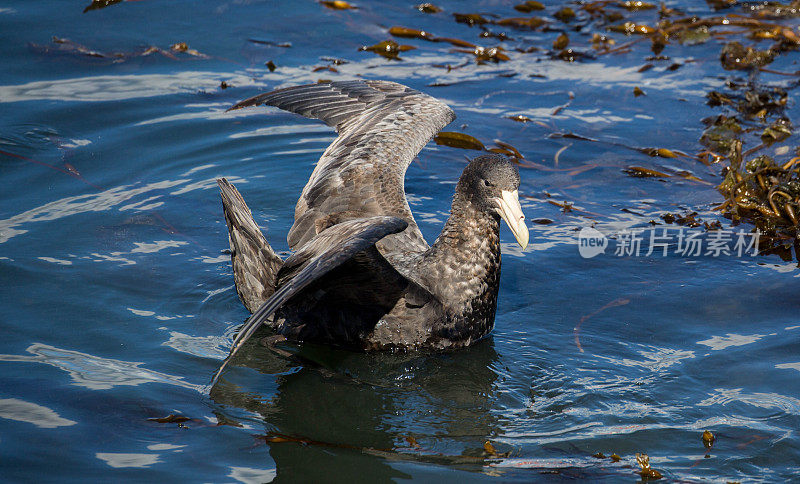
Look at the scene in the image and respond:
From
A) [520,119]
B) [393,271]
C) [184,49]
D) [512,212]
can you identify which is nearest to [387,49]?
[520,119]

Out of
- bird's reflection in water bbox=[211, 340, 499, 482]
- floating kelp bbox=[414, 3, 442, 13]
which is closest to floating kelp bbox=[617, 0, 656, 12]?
floating kelp bbox=[414, 3, 442, 13]

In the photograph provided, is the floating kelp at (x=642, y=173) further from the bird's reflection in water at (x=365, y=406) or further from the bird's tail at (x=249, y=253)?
the bird's tail at (x=249, y=253)

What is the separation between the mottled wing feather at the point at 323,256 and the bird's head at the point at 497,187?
856 mm

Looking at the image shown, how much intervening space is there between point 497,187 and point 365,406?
4.41 feet

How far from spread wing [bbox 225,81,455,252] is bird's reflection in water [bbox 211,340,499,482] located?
0.78 m

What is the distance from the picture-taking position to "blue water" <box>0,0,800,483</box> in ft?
12.7

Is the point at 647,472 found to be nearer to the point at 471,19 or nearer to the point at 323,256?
the point at 323,256

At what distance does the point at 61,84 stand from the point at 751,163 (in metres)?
5.93

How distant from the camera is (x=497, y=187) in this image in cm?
470

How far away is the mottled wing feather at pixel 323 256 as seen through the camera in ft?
11.5

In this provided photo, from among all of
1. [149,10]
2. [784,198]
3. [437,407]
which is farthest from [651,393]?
[149,10]

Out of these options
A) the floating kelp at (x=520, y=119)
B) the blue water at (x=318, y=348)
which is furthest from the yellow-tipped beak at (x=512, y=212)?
the floating kelp at (x=520, y=119)

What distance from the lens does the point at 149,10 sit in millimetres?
9516

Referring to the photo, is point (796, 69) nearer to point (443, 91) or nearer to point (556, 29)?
point (556, 29)
